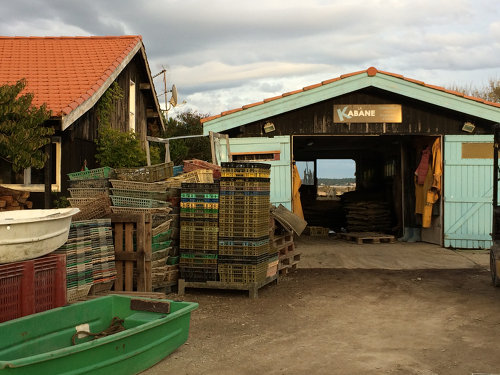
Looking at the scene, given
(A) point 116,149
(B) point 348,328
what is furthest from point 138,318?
(A) point 116,149

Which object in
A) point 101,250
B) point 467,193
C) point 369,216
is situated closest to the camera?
point 101,250

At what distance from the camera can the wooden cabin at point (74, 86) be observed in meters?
11.6

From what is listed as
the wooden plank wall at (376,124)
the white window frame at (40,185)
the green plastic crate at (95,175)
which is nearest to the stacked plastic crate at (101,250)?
the green plastic crate at (95,175)

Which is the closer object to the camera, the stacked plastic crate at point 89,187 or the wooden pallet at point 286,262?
the stacked plastic crate at point 89,187

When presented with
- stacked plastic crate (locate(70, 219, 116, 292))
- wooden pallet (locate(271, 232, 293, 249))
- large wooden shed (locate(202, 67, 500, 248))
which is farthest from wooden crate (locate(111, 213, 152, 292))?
large wooden shed (locate(202, 67, 500, 248))

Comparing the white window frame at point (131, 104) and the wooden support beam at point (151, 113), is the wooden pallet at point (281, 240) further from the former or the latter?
the wooden support beam at point (151, 113)

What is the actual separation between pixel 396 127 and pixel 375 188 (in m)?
7.17

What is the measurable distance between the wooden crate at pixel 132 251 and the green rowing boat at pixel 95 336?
6.54 feet

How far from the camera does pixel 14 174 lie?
11.7m

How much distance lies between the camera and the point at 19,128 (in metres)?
9.42

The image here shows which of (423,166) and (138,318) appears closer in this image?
(138,318)

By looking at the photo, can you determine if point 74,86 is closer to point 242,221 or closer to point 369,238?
point 242,221

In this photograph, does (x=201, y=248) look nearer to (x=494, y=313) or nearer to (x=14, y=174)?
(x=494, y=313)

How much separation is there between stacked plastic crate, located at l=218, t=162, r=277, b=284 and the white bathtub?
2861 millimetres
